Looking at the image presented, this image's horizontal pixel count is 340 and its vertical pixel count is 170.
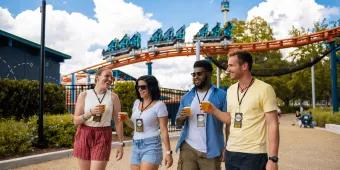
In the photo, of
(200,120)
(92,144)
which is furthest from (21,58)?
(200,120)

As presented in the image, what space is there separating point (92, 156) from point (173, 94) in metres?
15.0

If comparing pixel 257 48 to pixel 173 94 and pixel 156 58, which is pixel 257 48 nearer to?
pixel 156 58

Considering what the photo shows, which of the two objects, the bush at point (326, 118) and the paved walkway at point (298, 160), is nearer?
the paved walkway at point (298, 160)

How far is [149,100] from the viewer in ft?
16.0

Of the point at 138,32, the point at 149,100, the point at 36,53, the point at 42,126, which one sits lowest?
the point at 42,126

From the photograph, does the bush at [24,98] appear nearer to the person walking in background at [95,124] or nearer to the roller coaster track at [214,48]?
the person walking in background at [95,124]

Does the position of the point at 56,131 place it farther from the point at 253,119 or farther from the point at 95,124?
the point at 253,119

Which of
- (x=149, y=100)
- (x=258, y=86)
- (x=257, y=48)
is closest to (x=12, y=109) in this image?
(x=149, y=100)

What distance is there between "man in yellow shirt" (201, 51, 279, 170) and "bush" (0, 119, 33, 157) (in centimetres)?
753

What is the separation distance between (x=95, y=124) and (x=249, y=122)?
6.38ft

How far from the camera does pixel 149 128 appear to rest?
15.5ft

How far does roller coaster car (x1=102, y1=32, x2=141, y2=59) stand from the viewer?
135 feet

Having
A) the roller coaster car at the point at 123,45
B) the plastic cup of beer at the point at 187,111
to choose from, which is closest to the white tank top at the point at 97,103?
the plastic cup of beer at the point at 187,111

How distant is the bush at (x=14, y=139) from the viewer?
400 inches
